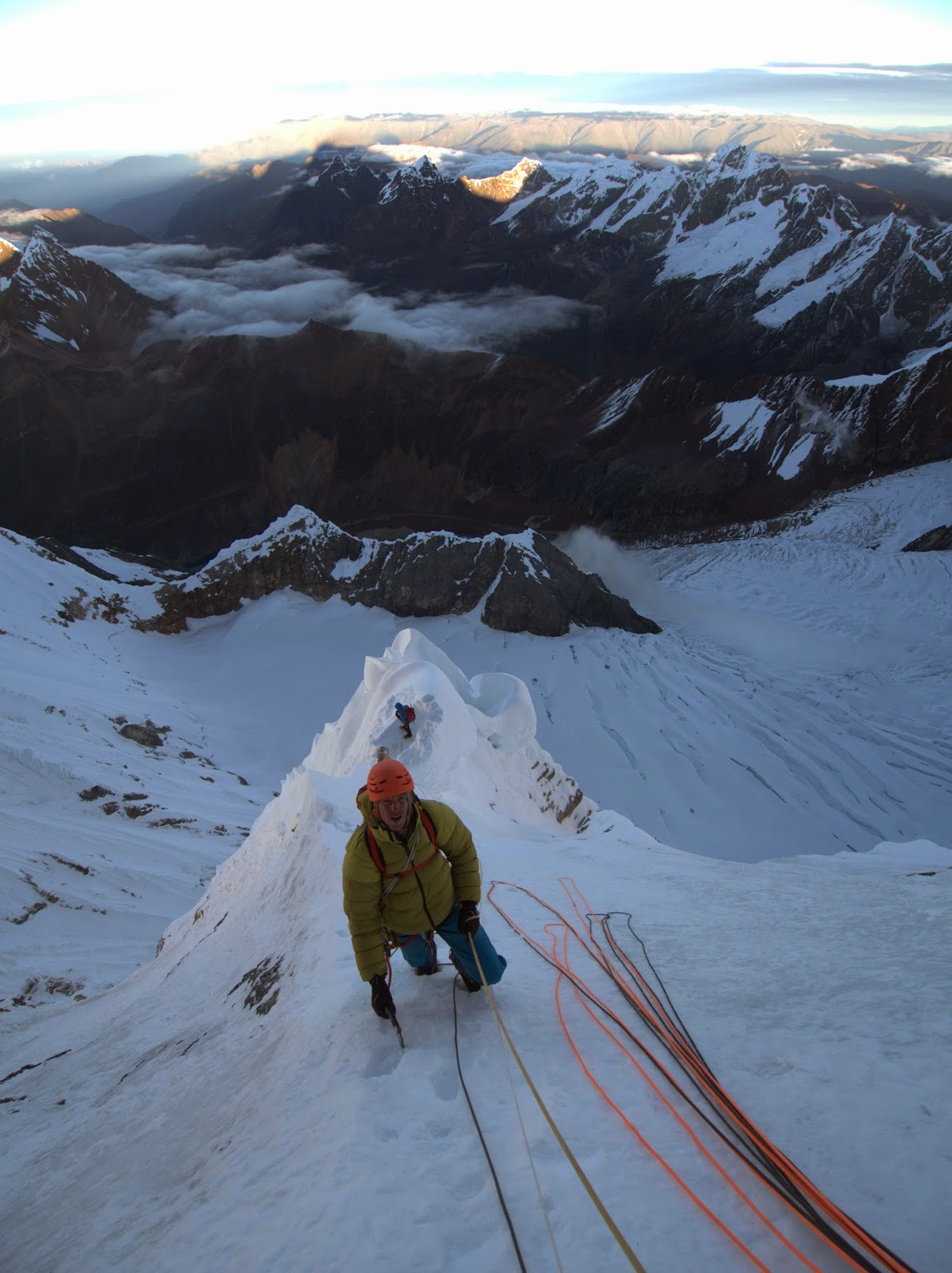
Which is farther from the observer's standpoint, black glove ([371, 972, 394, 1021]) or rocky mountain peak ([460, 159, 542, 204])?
rocky mountain peak ([460, 159, 542, 204])

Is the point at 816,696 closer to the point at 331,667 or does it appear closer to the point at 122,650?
the point at 331,667

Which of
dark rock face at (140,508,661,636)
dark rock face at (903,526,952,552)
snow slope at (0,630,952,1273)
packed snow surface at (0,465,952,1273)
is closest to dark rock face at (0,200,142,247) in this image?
dark rock face at (140,508,661,636)

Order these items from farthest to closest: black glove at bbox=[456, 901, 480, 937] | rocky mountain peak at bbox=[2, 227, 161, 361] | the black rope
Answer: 1. rocky mountain peak at bbox=[2, 227, 161, 361]
2. black glove at bbox=[456, 901, 480, 937]
3. the black rope

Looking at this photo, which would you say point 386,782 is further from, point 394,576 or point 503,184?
point 503,184

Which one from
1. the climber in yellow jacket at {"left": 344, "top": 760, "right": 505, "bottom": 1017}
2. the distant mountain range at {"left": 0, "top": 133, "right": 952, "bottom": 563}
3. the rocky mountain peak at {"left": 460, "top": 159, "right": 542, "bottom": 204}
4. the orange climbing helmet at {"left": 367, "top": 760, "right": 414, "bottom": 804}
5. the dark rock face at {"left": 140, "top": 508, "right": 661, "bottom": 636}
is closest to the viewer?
the orange climbing helmet at {"left": 367, "top": 760, "right": 414, "bottom": 804}

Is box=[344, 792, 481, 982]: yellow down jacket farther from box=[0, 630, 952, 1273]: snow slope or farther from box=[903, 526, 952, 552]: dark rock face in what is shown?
box=[903, 526, 952, 552]: dark rock face

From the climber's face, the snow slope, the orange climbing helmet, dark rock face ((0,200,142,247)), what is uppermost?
dark rock face ((0,200,142,247))

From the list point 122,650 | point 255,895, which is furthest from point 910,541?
point 255,895

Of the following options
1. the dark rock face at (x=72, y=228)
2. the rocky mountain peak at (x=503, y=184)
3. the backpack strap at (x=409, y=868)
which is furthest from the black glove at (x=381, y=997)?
the dark rock face at (x=72, y=228)
